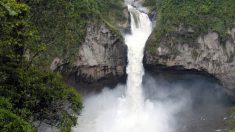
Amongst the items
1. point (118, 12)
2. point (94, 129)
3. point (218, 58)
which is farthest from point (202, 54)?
point (94, 129)

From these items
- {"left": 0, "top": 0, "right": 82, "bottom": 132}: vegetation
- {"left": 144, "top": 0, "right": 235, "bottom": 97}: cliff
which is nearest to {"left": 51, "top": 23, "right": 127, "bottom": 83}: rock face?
{"left": 144, "top": 0, "right": 235, "bottom": 97}: cliff

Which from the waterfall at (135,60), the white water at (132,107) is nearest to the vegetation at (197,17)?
the waterfall at (135,60)

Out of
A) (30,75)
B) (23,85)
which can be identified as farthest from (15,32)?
(23,85)

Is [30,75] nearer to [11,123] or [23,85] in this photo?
[23,85]

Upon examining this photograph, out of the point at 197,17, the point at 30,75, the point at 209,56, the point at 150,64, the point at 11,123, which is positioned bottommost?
the point at 150,64

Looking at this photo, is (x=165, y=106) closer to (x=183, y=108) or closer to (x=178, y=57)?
(x=183, y=108)

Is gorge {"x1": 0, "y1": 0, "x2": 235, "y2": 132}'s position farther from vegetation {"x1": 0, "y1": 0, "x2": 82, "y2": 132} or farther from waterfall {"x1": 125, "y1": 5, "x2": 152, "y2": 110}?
vegetation {"x1": 0, "y1": 0, "x2": 82, "y2": 132}
